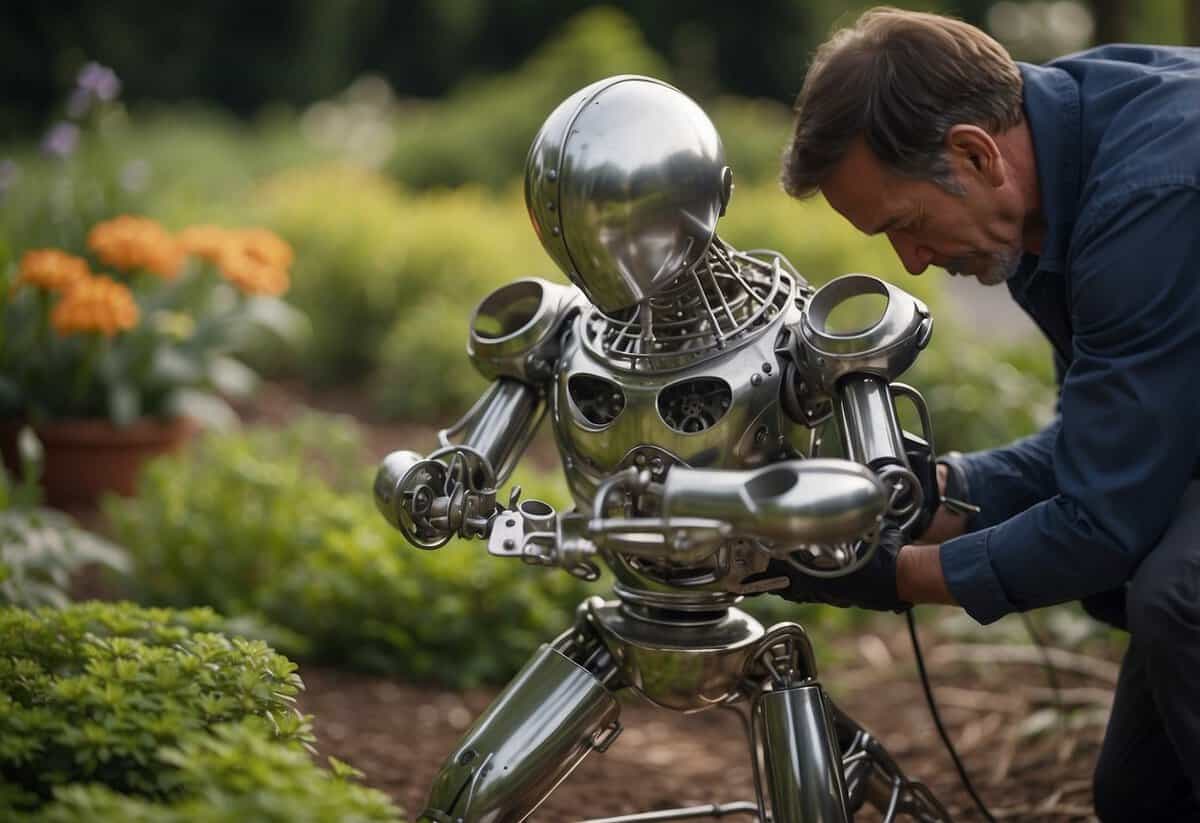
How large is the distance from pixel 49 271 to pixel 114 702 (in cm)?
268

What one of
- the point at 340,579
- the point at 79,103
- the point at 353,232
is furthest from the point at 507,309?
the point at 353,232

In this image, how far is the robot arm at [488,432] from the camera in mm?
2131

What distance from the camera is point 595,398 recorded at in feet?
7.19

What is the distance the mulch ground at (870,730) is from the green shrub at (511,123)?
7.06 m

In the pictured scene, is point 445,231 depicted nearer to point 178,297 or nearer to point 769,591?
point 178,297

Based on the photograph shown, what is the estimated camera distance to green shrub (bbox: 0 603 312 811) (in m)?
1.76

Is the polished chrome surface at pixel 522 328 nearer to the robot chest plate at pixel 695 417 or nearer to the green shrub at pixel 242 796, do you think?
the robot chest plate at pixel 695 417

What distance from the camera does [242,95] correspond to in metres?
20.0

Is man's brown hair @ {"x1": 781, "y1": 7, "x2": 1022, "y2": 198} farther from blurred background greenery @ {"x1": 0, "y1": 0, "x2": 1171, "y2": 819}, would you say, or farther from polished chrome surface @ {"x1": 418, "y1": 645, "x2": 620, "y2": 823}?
polished chrome surface @ {"x1": 418, "y1": 645, "x2": 620, "y2": 823}

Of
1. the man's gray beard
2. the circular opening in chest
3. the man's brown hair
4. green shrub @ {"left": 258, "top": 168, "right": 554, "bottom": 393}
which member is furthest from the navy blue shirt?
green shrub @ {"left": 258, "top": 168, "right": 554, "bottom": 393}

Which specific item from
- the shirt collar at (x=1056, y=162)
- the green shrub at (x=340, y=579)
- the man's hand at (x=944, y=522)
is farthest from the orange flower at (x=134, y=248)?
the shirt collar at (x=1056, y=162)

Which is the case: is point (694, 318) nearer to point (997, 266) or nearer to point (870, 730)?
point (997, 266)

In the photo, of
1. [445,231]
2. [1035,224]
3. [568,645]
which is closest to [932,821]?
[568,645]

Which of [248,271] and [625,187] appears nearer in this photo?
[625,187]
